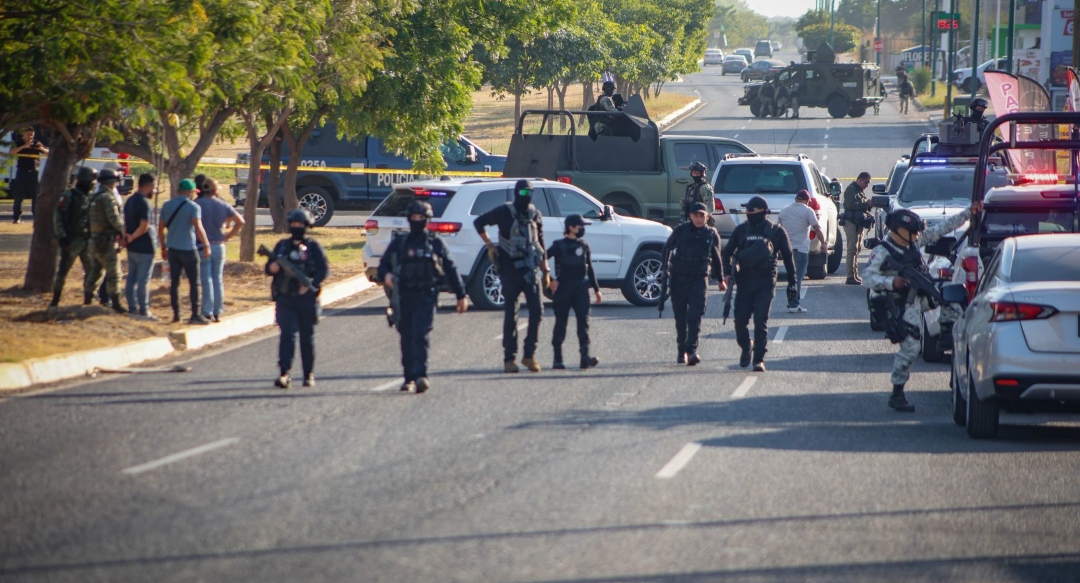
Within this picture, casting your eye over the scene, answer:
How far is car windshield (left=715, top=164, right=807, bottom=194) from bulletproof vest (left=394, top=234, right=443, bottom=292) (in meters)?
11.3

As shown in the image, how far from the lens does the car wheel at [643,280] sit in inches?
760

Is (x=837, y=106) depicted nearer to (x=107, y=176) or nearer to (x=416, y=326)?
(x=107, y=176)

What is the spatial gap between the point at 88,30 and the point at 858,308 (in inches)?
419

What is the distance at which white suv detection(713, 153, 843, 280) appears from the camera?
72.5 feet

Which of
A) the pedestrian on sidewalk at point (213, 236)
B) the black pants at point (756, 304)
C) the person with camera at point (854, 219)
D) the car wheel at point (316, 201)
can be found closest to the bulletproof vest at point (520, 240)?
the black pants at point (756, 304)

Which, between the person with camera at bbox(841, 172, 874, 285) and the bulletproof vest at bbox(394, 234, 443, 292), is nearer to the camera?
the bulletproof vest at bbox(394, 234, 443, 292)

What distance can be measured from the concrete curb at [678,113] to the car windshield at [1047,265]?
44.6 metres

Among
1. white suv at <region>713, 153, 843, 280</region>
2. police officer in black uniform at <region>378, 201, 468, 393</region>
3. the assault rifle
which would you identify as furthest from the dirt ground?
white suv at <region>713, 153, 843, 280</region>

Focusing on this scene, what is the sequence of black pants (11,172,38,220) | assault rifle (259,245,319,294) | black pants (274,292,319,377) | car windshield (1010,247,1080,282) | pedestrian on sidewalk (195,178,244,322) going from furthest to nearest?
black pants (11,172,38,220), pedestrian on sidewalk (195,178,244,322), black pants (274,292,319,377), assault rifle (259,245,319,294), car windshield (1010,247,1080,282)

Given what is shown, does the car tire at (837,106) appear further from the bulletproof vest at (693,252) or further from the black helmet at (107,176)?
the black helmet at (107,176)

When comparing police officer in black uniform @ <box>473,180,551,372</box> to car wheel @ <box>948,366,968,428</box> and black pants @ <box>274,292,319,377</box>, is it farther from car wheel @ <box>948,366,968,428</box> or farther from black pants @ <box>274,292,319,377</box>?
car wheel @ <box>948,366,968,428</box>

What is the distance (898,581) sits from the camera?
6379 millimetres

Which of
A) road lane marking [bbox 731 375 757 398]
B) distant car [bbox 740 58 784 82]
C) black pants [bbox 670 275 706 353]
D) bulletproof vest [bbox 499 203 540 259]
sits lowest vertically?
road lane marking [bbox 731 375 757 398]

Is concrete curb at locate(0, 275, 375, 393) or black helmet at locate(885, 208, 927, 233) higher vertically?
black helmet at locate(885, 208, 927, 233)
